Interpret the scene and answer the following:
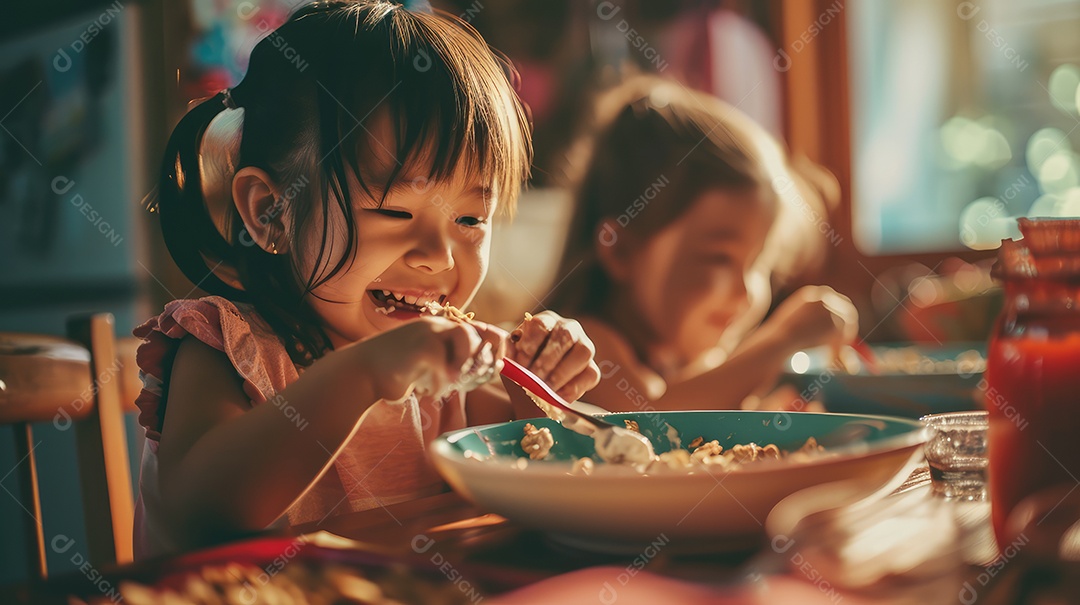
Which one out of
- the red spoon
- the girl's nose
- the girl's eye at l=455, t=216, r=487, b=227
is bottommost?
the red spoon

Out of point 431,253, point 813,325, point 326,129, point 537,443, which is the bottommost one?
point 813,325

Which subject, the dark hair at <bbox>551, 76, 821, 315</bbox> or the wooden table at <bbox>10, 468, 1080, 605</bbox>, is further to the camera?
the dark hair at <bbox>551, 76, 821, 315</bbox>

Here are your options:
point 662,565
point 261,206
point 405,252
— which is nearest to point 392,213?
point 405,252

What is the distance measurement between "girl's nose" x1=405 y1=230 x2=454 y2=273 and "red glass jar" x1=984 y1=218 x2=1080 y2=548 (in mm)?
502

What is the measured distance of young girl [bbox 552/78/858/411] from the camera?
1.61 m

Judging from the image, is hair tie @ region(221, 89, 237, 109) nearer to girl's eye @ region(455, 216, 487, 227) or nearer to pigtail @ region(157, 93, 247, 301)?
pigtail @ region(157, 93, 247, 301)

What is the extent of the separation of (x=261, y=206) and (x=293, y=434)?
1.18ft

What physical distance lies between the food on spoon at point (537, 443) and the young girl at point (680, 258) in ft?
2.74

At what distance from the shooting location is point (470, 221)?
3.12ft

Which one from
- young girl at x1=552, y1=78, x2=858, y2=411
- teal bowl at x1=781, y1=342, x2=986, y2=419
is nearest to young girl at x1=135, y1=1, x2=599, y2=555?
teal bowl at x1=781, y1=342, x2=986, y2=419

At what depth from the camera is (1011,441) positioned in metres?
0.53

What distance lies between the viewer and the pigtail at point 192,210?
3.26 ft

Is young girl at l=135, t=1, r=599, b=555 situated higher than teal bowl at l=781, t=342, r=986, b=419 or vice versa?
young girl at l=135, t=1, r=599, b=555

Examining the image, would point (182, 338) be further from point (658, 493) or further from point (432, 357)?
point (658, 493)
